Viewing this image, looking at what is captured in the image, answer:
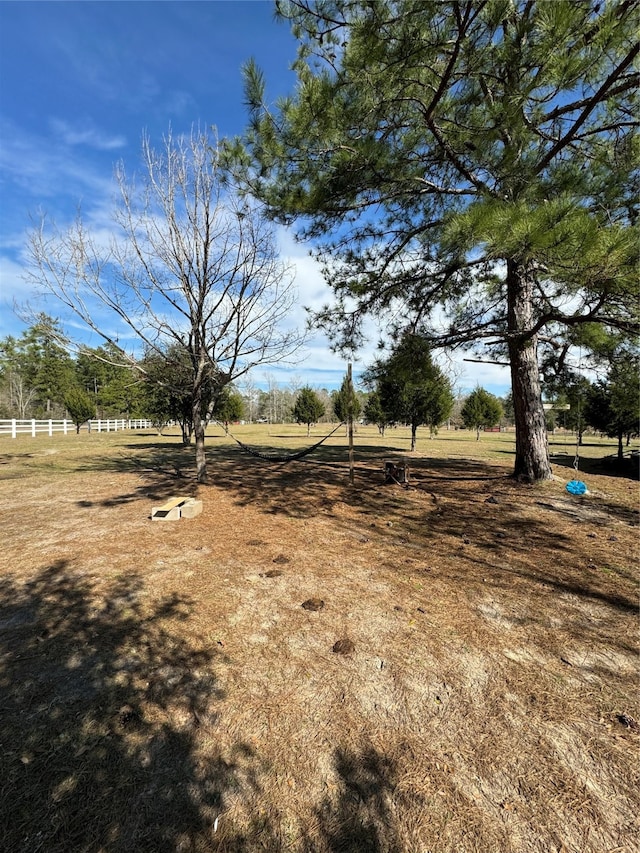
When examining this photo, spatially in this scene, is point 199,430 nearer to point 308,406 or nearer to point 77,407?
point 77,407

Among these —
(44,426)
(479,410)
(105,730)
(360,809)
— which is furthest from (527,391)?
(44,426)

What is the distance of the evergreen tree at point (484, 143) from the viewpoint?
342 centimetres

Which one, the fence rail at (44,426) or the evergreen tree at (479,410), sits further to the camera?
the evergreen tree at (479,410)

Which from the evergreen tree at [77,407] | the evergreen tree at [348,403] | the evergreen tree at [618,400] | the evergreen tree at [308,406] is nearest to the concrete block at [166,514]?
the evergreen tree at [348,403]

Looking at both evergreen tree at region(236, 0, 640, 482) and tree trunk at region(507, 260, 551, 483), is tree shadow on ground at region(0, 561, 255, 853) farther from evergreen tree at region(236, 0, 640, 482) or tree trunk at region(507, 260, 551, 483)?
tree trunk at region(507, 260, 551, 483)

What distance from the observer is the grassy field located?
139cm

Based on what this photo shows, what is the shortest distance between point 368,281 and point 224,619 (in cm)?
619

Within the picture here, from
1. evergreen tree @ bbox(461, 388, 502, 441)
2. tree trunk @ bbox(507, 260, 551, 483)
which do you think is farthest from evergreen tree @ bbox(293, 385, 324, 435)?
tree trunk @ bbox(507, 260, 551, 483)

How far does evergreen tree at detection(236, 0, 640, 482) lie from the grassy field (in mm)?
2931

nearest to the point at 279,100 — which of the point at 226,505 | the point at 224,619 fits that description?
the point at 226,505

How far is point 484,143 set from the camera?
14.3 feet

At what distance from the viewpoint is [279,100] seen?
498cm

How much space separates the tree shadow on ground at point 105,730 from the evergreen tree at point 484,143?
162 inches

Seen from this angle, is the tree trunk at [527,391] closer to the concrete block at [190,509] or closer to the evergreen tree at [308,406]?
the concrete block at [190,509]
